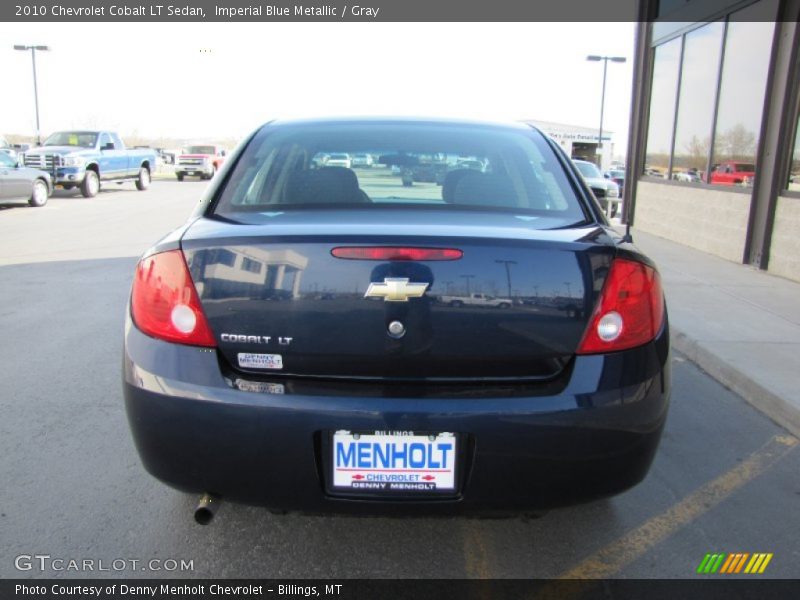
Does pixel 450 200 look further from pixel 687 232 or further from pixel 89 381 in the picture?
pixel 687 232

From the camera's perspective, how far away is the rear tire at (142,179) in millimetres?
24133

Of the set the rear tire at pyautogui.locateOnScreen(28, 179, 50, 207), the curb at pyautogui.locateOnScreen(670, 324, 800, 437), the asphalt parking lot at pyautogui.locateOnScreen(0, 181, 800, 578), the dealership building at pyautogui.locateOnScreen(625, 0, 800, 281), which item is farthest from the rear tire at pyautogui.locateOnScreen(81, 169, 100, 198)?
the curb at pyautogui.locateOnScreen(670, 324, 800, 437)

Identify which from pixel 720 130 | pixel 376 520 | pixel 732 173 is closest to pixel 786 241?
pixel 732 173

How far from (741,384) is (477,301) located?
318 centimetres

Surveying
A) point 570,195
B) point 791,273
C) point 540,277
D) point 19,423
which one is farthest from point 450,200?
point 791,273

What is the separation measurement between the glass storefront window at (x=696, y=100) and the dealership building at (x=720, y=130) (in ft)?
0.05

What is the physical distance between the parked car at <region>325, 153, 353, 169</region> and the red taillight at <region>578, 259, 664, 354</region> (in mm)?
1297

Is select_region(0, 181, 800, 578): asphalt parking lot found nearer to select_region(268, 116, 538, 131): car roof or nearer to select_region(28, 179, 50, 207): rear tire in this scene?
select_region(268, 116, 538, 131): car roof

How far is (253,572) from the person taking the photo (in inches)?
95.5

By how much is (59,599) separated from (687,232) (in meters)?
10.4

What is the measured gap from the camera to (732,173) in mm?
9422

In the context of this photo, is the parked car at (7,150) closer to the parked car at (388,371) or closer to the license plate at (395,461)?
the parked car at (388,371)

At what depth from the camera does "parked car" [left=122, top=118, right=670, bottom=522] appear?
2.03 meters

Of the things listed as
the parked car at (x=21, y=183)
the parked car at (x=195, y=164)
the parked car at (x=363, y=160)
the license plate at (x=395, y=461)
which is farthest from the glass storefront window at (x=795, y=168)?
the parked car at (x=195, y=164)
